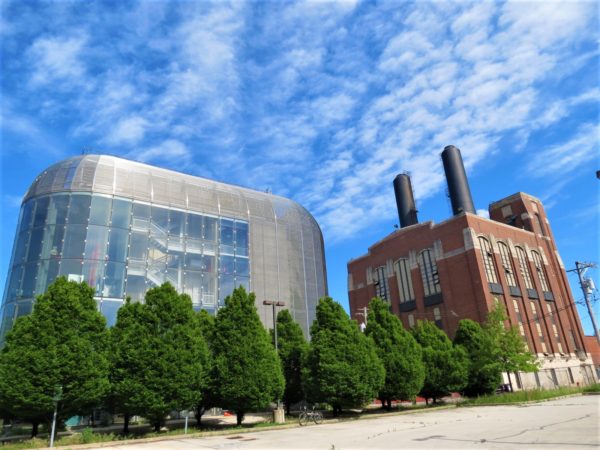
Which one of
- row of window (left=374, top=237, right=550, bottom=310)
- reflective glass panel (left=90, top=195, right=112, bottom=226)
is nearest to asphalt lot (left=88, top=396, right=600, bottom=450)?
reflective glass panel (left=90, top=195, right=112, bottom=226)

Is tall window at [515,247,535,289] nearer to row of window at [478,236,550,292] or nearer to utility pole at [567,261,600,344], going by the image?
row of window at [478,236,550,292]

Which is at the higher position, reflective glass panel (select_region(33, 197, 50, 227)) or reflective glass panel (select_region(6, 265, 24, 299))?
reflective glass panel (select_region(33, 197, 50, 227))

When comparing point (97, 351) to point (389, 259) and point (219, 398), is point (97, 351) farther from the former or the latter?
point (389, 259)

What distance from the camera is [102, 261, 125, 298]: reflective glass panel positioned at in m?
28.7

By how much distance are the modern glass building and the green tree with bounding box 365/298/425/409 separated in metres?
10.7

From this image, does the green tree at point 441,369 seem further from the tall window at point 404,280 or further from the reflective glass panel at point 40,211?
the reflective glass panel at point 40,211

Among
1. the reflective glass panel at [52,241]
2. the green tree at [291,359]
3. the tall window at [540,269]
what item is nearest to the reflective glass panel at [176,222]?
the reflective glass panel at [52,241]

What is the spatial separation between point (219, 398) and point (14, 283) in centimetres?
1846

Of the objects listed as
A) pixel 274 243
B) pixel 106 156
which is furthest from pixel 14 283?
pixel 274 243

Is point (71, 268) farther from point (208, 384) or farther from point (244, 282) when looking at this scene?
point (208, 384)

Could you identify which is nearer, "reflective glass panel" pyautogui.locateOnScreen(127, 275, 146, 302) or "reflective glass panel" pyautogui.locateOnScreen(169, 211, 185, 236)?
"reflective glass panel" pyautogui.locateOnScreen(127, 275, 146, 302)

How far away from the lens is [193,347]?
19.2m

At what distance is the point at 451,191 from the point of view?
193 ft

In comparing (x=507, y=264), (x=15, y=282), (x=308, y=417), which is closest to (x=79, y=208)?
(x=15, y=282)
